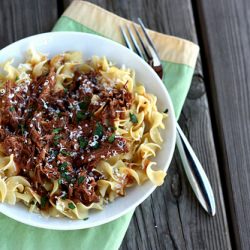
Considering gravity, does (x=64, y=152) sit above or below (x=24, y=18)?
below

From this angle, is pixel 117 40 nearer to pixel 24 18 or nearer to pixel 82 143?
pixel 24 18

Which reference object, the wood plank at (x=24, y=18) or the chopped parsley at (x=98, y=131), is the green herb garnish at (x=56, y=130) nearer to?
the chopped parsley at (x=98, y=131)

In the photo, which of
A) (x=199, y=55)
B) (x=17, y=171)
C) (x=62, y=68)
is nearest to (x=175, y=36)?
(x=199, y=55)

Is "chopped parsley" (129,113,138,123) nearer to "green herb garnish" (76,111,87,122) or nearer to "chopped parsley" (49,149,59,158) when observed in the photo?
"green herb garnish" (76,111,87,122)

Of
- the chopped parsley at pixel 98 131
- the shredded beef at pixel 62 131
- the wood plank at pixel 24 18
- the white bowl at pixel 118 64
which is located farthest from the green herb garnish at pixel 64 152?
the wood plank at pixel 24 18

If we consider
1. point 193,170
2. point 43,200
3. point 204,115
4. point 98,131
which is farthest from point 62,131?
point 204,115

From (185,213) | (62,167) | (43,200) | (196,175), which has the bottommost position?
(185,213)

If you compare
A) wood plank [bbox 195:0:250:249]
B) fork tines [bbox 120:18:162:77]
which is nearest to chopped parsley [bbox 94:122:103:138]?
fork tines [bbox 120:18:162:77]
